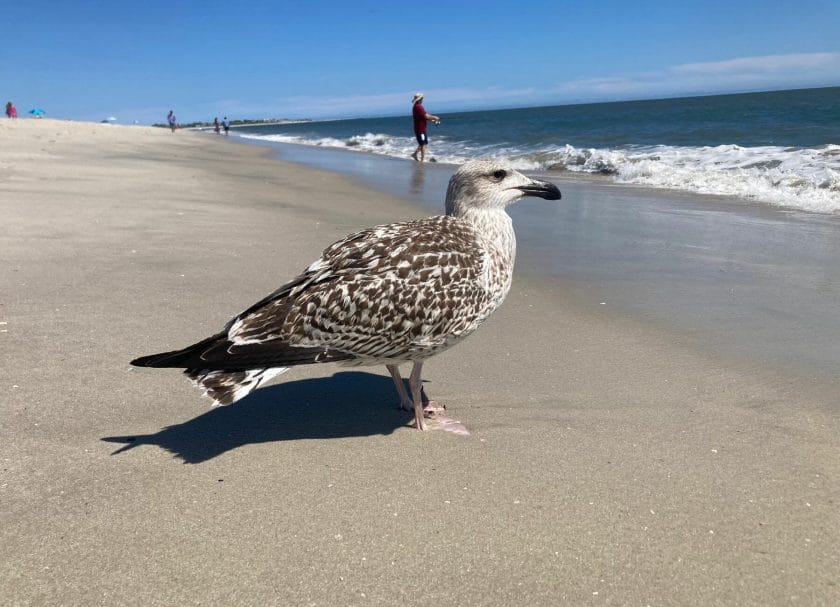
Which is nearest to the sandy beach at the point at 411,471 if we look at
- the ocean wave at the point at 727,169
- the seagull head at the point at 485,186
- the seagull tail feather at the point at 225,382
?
the seagull tail feather at the point at 225,382

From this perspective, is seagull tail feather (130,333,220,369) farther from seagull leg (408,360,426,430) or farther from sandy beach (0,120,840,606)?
seagull leg (408,360,426,430)

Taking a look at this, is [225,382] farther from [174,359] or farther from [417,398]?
[417,398]

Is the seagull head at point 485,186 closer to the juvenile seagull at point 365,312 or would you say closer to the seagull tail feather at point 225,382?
the juvenile seagull at point 365,312

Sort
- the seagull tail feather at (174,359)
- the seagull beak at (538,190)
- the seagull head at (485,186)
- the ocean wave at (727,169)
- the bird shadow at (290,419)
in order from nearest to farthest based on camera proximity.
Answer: the seagull tail feather at (174,359) → the bird shadow at (290,419) → the seagull head at (485,186) → the seagull beak at (538,190) → the ocean wave at (727,169)

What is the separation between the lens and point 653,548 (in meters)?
2.80

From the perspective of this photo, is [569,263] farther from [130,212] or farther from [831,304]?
[130,212]

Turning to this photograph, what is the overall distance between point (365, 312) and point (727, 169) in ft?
52.4

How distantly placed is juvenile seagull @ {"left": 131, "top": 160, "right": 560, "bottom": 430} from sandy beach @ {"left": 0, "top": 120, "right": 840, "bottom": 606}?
517 millimetres

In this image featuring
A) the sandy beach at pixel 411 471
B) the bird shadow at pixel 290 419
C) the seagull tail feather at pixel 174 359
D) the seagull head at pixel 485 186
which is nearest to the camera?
the sandy beach at pixel 411 471

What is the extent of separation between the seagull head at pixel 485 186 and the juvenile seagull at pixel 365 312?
374mm

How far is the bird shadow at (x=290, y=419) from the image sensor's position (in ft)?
11.8

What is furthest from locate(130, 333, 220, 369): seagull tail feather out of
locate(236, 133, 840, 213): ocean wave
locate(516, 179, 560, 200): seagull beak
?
locate(236, 133, 840, 213): ocean wave

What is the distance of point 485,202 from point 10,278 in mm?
4321

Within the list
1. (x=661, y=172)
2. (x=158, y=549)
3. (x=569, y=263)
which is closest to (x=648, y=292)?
(x=569, y=263)
